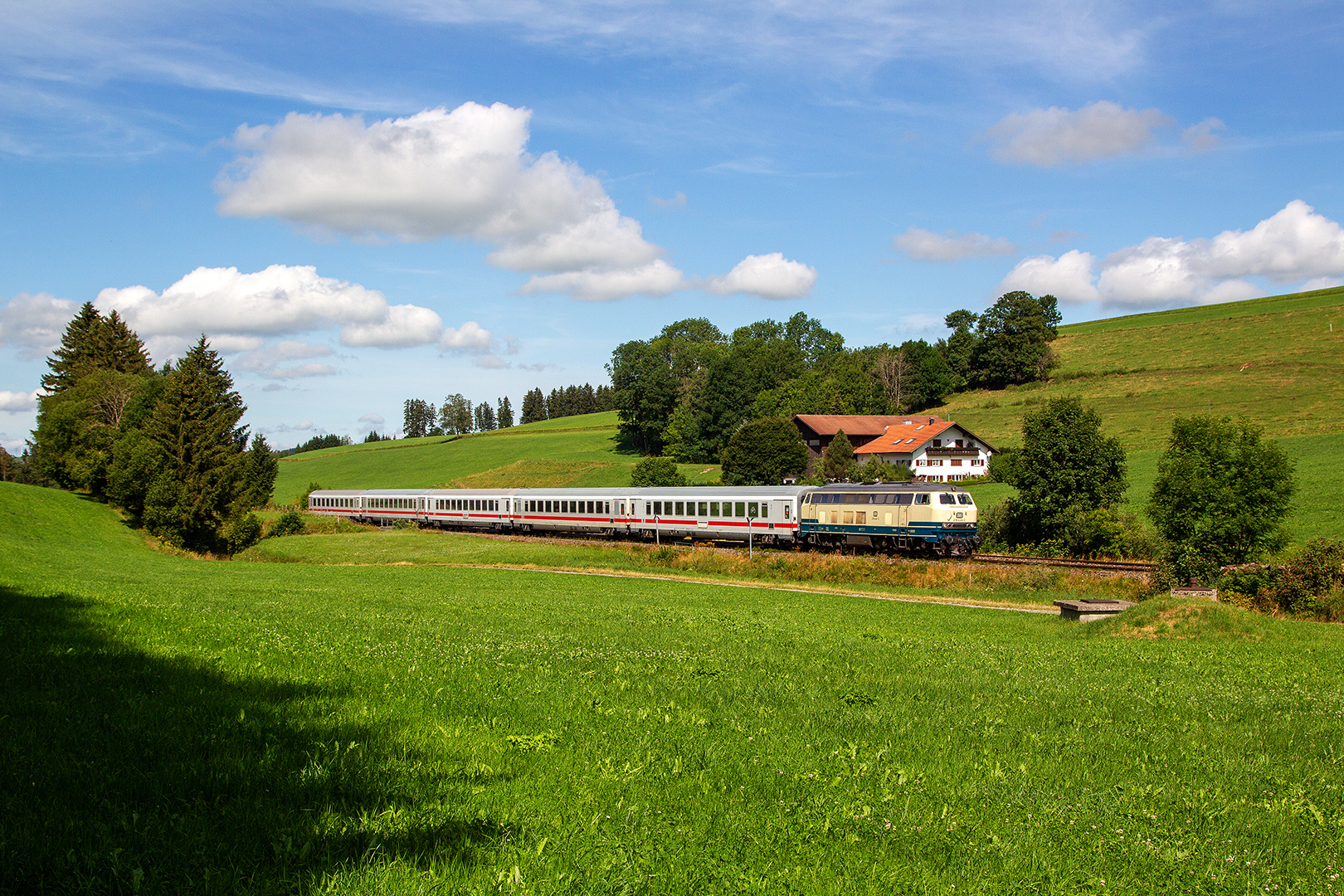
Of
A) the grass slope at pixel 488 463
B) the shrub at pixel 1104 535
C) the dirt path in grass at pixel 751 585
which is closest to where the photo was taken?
the dirt path in grass at pixel 751 585

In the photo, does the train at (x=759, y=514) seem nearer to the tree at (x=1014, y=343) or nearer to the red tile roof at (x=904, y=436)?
the red tile roof at (x=904, y=436)

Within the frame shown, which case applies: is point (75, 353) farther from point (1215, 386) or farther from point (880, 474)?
point (1215, 386)

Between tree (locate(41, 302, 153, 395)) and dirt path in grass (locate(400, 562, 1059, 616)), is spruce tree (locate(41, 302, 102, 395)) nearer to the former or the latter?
tree (locate(41, 302, 153, 395))

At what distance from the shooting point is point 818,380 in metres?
123

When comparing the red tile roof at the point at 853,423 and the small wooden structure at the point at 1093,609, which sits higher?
the red tile roof at the point at 853,423

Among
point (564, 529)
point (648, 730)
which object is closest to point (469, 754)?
point (648, 730)

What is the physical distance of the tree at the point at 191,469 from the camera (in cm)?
5091

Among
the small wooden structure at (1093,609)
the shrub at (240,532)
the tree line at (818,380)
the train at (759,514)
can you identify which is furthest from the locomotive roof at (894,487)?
the tree line at (818,380)

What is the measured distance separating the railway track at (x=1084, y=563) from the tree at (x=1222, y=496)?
1849 millimetres

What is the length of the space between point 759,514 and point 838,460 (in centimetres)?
3544

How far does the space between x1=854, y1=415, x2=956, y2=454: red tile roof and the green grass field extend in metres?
74.2

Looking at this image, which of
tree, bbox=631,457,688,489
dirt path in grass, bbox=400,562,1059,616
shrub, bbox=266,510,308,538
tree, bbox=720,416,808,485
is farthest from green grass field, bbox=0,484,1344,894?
tree, bbox=720,416,808,485

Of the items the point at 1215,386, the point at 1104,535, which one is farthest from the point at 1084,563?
the point at 1215,386

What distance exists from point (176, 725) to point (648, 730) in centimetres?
363
